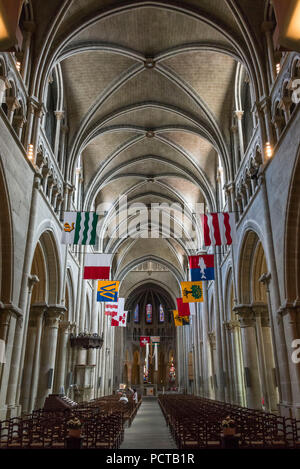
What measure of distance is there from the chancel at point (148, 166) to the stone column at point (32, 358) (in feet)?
0.17

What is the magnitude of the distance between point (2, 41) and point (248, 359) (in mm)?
17134

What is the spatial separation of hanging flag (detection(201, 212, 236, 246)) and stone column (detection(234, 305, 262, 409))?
4275 mm

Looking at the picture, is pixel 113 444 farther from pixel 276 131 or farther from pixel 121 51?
pixel 121 51

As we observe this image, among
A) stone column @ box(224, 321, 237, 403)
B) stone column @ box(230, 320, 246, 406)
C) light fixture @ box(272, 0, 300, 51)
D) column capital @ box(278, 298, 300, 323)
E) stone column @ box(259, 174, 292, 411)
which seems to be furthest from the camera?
stone column @ box(224, 321, 237, 403)

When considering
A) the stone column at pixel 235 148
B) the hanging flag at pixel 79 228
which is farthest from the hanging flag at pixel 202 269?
the hanging flag at pixel 79 228

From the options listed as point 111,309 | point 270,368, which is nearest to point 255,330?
point 270,368

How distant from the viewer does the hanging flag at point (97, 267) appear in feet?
65.9

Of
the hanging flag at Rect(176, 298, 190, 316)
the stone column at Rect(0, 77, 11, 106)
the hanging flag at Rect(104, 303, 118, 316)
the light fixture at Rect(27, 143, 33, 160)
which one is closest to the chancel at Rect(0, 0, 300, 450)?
the light fixture at Rect(27, 143, 33, 160)

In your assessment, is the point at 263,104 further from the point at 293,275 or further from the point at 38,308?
the point at 38,308

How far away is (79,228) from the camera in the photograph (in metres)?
17.0

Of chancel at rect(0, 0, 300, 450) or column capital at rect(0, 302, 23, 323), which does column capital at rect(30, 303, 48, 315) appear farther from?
column capital at rect(0, 302, 23, 323)

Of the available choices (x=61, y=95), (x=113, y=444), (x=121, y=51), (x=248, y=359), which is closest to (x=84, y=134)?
(x=61, y=95)

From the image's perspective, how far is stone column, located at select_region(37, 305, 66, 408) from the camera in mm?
17578

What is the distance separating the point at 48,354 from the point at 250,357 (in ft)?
31.3
